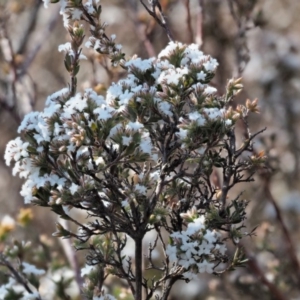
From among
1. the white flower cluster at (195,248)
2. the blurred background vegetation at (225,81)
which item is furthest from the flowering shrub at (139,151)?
the blurred background vegetation at (225,81)

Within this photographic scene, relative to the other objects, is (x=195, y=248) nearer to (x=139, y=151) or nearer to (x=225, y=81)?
(x=139, y=151)

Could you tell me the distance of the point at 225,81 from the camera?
575cm

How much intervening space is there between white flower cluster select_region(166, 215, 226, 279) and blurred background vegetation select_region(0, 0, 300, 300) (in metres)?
1.69

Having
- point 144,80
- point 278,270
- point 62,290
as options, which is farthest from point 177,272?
point 278,270

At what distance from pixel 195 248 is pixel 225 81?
4.12 metres

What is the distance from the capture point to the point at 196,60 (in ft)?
6.18

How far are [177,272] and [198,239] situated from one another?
0.19 meters

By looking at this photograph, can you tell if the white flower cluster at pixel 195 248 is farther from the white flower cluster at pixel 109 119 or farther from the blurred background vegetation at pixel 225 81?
the blurred background vegetation at pixel 225 81

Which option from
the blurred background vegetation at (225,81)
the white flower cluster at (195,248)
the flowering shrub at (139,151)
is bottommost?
the white flower cluster at (195,248)

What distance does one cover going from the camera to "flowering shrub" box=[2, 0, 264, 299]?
178 centimetres

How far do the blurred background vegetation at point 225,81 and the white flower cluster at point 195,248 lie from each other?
1.69 m

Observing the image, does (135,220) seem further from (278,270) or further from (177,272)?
(278,270)

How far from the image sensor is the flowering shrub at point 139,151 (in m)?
1.78

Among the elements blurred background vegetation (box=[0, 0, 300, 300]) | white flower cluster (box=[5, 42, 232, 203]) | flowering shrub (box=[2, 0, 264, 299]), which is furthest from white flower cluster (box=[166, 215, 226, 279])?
blurred background vegetation (box=[0, 0, 300, 300])
